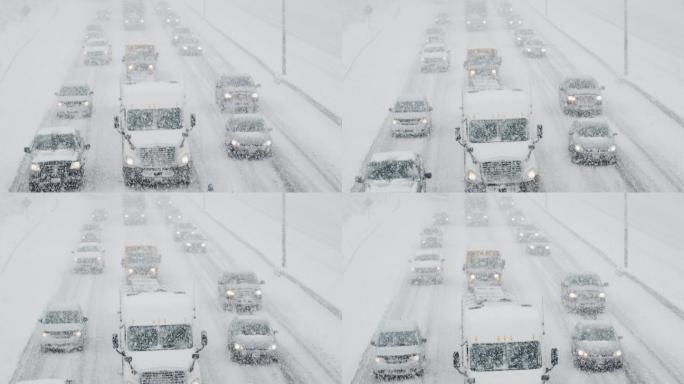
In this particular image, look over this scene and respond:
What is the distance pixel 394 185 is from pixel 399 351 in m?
4.31

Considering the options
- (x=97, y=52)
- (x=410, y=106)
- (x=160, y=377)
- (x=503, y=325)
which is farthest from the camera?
(x=97, y=52)

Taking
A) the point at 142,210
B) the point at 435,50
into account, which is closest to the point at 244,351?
the point at 142,210

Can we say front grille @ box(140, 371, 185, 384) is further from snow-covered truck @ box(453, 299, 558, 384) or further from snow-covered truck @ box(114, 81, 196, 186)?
snow-covered truck @ box(453, 299, 558, 384)

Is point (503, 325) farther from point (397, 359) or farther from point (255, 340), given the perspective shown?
point (255, 340)

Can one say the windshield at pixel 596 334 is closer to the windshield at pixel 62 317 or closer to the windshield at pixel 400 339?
the windshield at pixel 400 339

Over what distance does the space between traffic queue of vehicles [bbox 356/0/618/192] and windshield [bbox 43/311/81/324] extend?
26.4ft

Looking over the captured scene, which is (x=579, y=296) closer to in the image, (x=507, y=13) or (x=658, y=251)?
(x=658, y=251)

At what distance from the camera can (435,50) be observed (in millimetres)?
35844

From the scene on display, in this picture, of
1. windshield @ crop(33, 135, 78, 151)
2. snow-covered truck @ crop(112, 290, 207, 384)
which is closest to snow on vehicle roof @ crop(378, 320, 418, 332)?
snow-covered truck @ crop(112, 290, 207, 384)

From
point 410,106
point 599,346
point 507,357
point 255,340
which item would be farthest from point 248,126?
point 599,346

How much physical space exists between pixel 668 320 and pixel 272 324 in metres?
10.3

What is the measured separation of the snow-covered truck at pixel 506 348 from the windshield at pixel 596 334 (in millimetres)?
2373

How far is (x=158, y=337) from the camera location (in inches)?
1258

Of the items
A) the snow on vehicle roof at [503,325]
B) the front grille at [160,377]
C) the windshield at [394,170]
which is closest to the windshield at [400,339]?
the snow on vehicle roof at [503,325]
